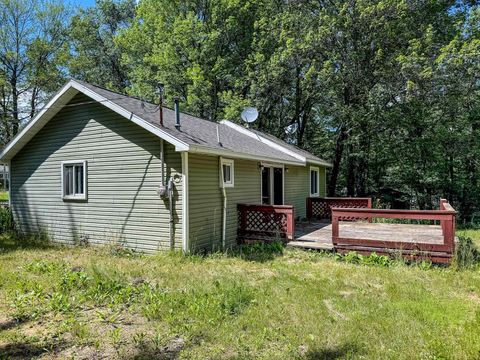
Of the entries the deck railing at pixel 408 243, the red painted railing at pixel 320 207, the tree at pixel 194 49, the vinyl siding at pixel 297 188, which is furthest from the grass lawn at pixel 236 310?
the tree at pixel 194 49

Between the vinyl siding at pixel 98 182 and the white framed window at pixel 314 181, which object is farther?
the white framed window at pixel 314 181

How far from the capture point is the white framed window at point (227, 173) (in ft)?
27.9

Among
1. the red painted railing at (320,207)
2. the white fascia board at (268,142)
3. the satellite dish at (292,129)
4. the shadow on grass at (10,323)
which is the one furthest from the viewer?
the satellite dish at (292,129)

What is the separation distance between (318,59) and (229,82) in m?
5.55

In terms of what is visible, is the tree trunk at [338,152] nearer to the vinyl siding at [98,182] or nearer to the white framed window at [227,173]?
the white framed window at [227,173]

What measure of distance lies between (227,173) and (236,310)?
493cm

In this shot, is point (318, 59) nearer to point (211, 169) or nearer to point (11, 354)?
point (211, 169)

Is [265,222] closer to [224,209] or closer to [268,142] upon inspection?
[224,209]

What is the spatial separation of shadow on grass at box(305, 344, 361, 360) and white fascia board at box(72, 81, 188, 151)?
4.66 m

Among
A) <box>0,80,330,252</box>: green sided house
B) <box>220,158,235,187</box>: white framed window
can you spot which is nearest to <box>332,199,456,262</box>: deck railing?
<box>0,80,330,252</box>: green sided house

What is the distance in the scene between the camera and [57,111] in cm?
905

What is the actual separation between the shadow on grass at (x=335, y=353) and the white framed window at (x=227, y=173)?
5.53m

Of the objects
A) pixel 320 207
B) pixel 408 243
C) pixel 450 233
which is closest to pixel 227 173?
pixel 408 243

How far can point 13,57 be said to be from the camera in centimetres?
2128
